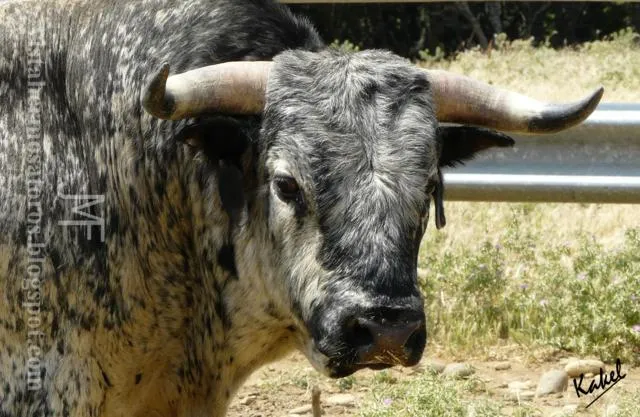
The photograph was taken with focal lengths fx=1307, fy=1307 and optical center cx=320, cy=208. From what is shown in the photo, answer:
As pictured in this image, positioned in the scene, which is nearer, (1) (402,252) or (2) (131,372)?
(1) (402,252)

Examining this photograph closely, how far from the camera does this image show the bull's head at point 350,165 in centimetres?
447

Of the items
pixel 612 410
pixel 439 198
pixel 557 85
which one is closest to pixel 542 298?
pixel 612 410

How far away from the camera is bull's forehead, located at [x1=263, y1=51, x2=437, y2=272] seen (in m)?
4.55

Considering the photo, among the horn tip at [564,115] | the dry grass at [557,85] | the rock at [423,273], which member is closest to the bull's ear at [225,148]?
the horn tip at [564,115]

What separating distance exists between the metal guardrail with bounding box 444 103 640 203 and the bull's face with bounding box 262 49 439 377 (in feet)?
6.90

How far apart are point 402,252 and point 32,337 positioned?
1.53 meters

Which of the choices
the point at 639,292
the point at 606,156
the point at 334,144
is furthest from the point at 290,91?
the point at 639,292

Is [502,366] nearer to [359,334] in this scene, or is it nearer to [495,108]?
[495,108]

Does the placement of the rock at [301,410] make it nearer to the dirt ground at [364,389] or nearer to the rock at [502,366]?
the dirt ground at [364,389]

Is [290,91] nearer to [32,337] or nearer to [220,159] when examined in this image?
[220,159]

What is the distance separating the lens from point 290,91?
189 inches

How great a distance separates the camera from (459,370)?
6.93 m

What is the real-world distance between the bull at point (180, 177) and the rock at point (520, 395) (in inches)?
71.8

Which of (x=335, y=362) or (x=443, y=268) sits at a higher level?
(x=335, y=362)
